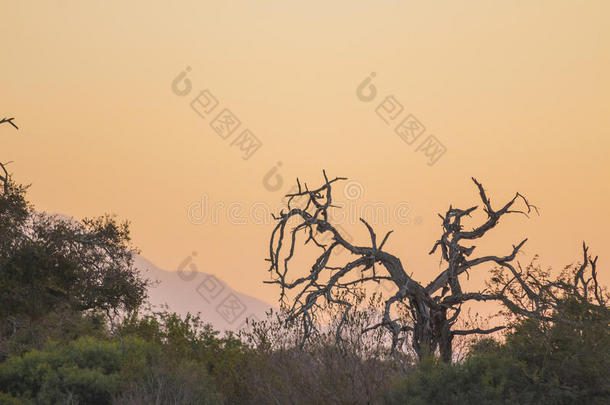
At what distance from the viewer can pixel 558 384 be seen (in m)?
11.3

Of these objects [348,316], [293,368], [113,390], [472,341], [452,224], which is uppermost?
[452,224]

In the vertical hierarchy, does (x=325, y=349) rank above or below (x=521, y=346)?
below

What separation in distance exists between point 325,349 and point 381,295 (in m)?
3.25

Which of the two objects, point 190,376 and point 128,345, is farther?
point 128,345

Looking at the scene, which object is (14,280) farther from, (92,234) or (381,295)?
(381,295)

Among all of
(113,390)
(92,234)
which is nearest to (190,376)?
(113,390)

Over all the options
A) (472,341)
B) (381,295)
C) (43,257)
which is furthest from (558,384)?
(43,257)

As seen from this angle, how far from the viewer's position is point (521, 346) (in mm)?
12055

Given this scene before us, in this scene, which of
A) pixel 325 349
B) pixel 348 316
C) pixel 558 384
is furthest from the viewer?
pixel 348 316

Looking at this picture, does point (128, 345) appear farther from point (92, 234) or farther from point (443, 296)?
point (92, 234)

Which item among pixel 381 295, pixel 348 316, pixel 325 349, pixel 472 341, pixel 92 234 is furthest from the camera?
pixel 92 234

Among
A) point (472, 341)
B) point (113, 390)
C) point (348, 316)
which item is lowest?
point (113, 390)

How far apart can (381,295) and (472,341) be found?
3.18 m

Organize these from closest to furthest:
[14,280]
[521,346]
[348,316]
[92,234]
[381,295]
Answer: [521,346], [348,316], [381,295], [14,280], [92,234]
